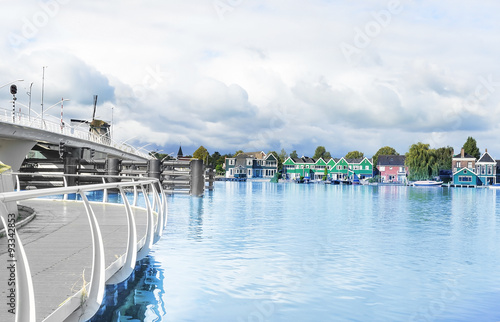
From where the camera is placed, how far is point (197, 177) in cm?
4028

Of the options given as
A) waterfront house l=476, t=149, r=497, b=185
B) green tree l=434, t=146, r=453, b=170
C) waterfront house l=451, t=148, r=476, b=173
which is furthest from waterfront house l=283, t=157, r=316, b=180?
waterfront house l=476, t=149, r=497, b=185

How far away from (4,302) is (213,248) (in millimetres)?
9969

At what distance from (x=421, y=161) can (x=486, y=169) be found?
68.3ft

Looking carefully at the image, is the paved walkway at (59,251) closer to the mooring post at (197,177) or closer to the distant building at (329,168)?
the mooring post at (197,177)

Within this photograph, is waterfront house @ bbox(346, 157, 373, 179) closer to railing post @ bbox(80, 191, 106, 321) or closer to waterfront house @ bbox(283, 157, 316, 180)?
waterfront house @ bbox(283, 157, 316, 180)

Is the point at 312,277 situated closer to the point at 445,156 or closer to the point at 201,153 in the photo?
the point at 445,156

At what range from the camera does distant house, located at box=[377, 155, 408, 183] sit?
136 meters

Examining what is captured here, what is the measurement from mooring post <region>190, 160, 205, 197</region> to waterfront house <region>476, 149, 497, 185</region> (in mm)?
100769

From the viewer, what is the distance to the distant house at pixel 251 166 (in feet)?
498

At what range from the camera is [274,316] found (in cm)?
831

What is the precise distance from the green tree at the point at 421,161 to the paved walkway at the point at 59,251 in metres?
107

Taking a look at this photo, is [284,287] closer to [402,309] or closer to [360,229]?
[402,309]

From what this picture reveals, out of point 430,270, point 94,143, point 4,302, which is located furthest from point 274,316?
point 94,143

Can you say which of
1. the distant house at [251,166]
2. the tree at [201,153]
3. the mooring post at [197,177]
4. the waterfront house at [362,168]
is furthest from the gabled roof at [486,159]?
the mooring post at [197,177]
